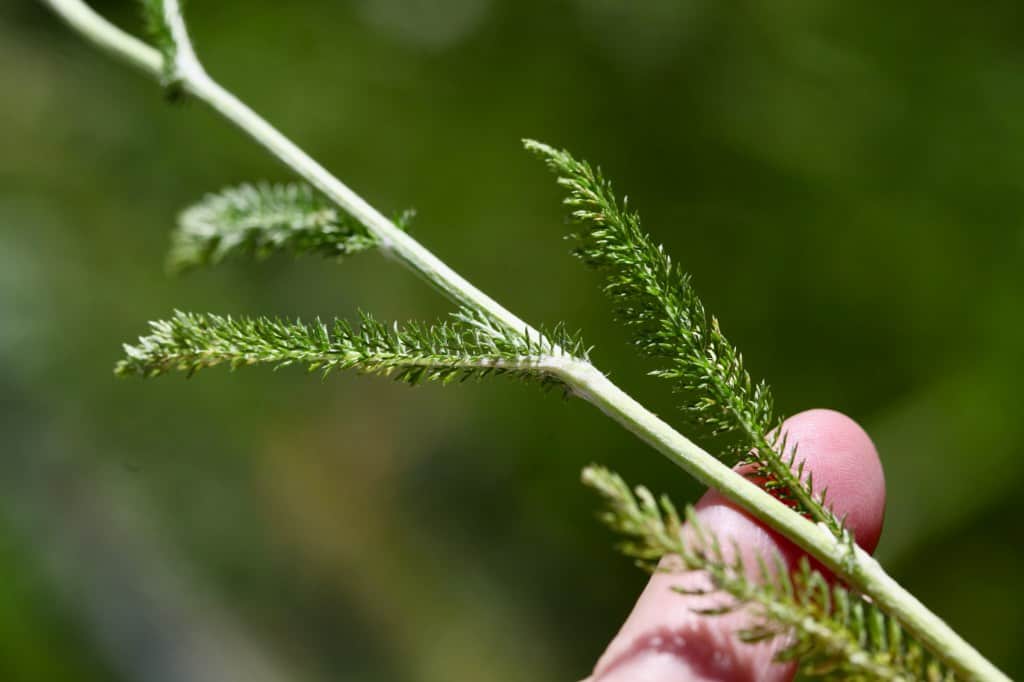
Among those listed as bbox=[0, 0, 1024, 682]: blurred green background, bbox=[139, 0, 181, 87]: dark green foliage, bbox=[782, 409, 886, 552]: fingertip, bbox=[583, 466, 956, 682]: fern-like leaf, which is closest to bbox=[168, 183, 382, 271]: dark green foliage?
bbox=[139, 0, 181, 87]: dark green foliage

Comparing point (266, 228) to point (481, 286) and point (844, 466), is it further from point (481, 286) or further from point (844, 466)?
point (481, 286)

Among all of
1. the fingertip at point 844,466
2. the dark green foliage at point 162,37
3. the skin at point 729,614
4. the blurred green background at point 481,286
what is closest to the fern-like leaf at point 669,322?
the skin at point 729,614

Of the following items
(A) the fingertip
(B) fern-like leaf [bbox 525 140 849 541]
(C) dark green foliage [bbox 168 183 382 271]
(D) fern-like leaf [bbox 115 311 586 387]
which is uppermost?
(A) the fingertip

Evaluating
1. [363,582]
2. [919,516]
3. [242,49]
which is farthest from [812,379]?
[242,49]

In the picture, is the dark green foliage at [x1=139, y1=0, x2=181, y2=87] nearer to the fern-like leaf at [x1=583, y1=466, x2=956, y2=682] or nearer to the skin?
the fern-like leaf at [x1=583, y1=466, x2=956, y2=682]

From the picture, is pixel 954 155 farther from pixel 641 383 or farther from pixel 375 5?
pixel 375 5
